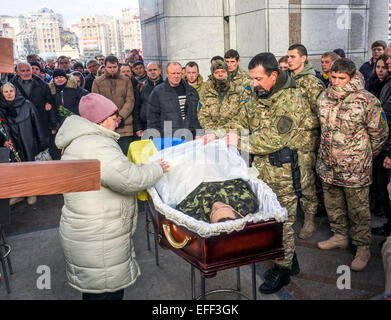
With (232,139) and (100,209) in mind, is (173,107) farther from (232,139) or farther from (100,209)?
(100,209)

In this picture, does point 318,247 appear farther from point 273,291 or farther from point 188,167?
point 188,167

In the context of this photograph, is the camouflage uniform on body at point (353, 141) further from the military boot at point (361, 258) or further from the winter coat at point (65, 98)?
the winter coat at point (65, 98)

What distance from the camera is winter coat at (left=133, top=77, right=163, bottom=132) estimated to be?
641 cm

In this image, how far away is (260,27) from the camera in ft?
22.8

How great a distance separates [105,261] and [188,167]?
3.51 ft

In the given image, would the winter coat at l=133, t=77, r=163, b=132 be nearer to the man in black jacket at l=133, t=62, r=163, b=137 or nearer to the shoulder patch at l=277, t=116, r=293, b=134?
the man in black jacket at l=133, t=62, r=163, b=137

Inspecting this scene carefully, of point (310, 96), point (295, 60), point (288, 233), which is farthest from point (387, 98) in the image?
point (288, 233)

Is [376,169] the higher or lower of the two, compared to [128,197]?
lower

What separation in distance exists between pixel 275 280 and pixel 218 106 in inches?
90.8

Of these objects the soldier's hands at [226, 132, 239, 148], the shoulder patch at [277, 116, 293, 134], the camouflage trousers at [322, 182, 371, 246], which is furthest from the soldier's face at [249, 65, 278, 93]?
the camouflage trousers at [322, 182, 371, 246]

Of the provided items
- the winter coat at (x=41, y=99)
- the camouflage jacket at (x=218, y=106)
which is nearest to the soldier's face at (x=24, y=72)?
the winter coat at (x=41, y=99)

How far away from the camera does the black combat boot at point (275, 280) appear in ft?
11.3
